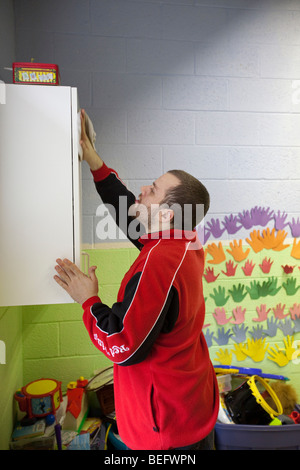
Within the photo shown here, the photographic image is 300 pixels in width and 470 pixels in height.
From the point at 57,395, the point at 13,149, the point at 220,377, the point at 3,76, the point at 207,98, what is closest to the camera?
the point at 13,149

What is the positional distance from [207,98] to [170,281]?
4.36 feet

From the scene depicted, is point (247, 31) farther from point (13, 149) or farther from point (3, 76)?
point (13, 149)

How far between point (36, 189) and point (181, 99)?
121cm

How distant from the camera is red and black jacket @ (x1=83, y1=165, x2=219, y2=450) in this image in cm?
105

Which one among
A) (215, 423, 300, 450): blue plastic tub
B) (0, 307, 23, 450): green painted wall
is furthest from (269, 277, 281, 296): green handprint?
(0, 307, 23, 450): green painted wall

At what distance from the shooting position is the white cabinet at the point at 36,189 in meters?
1.09

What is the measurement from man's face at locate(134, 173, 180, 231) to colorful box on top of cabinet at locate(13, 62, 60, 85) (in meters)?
0.47

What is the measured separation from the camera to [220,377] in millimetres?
1912

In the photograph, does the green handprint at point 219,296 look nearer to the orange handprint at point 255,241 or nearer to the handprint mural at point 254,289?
the handprint mural at point 254,289

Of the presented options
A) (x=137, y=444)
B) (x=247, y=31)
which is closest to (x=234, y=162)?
(x=247, y=31)

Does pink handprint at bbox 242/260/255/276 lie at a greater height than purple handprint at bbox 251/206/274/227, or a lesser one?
lesser

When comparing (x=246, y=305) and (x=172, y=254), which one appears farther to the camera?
(x=246, y=305)

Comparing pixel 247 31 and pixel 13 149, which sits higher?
pixel 247 31

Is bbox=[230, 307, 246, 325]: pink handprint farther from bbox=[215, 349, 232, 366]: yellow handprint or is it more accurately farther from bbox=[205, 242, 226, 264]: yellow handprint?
bbox=[205, 242, 226, 264]: yellow handprint
